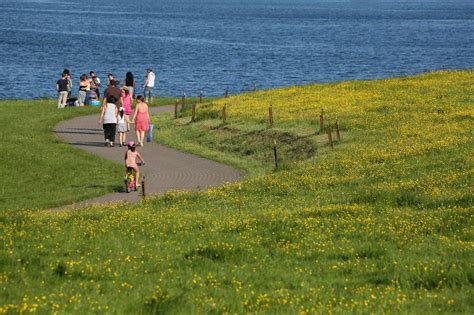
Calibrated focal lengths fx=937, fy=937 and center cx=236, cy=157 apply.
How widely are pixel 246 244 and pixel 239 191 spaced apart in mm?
7079

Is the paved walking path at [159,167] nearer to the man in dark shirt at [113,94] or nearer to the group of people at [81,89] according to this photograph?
the man in dark shirt at [113,94]

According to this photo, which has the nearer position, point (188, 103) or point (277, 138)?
point (277, 138)

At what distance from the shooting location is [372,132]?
32.7m

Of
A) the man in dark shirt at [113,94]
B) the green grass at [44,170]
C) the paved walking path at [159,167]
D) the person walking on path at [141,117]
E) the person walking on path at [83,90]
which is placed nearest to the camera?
the green grass at [44,170]

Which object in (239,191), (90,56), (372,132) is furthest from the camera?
(90,56)

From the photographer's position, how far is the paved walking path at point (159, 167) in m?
26.3

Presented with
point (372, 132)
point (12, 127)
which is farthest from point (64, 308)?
point (12, 127)

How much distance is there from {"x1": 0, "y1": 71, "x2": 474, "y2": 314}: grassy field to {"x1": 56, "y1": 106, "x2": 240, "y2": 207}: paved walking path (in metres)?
1.26

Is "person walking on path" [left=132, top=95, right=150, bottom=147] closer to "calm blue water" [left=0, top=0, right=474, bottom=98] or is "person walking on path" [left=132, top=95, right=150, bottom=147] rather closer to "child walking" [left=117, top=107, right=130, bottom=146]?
"child walking" [left=117, top=107, right=130, bottom=146]

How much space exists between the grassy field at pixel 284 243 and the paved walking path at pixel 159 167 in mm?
1265

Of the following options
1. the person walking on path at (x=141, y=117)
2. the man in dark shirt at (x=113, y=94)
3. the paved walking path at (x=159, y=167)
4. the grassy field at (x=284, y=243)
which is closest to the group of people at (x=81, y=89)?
the paved walking path at (x=159, y=167)

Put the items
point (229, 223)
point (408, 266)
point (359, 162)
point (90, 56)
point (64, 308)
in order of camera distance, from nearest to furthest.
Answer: point (64, 308) → point (408, 266) → point (229, 223) → point (359, 162) → point (90, 56)

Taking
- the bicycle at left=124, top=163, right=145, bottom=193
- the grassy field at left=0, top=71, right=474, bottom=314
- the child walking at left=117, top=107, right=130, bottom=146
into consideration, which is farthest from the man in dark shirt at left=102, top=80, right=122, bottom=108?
the bicycle at left=124, top=163, right=145, bottom=193

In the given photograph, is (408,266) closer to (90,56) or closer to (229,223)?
(229,223)
